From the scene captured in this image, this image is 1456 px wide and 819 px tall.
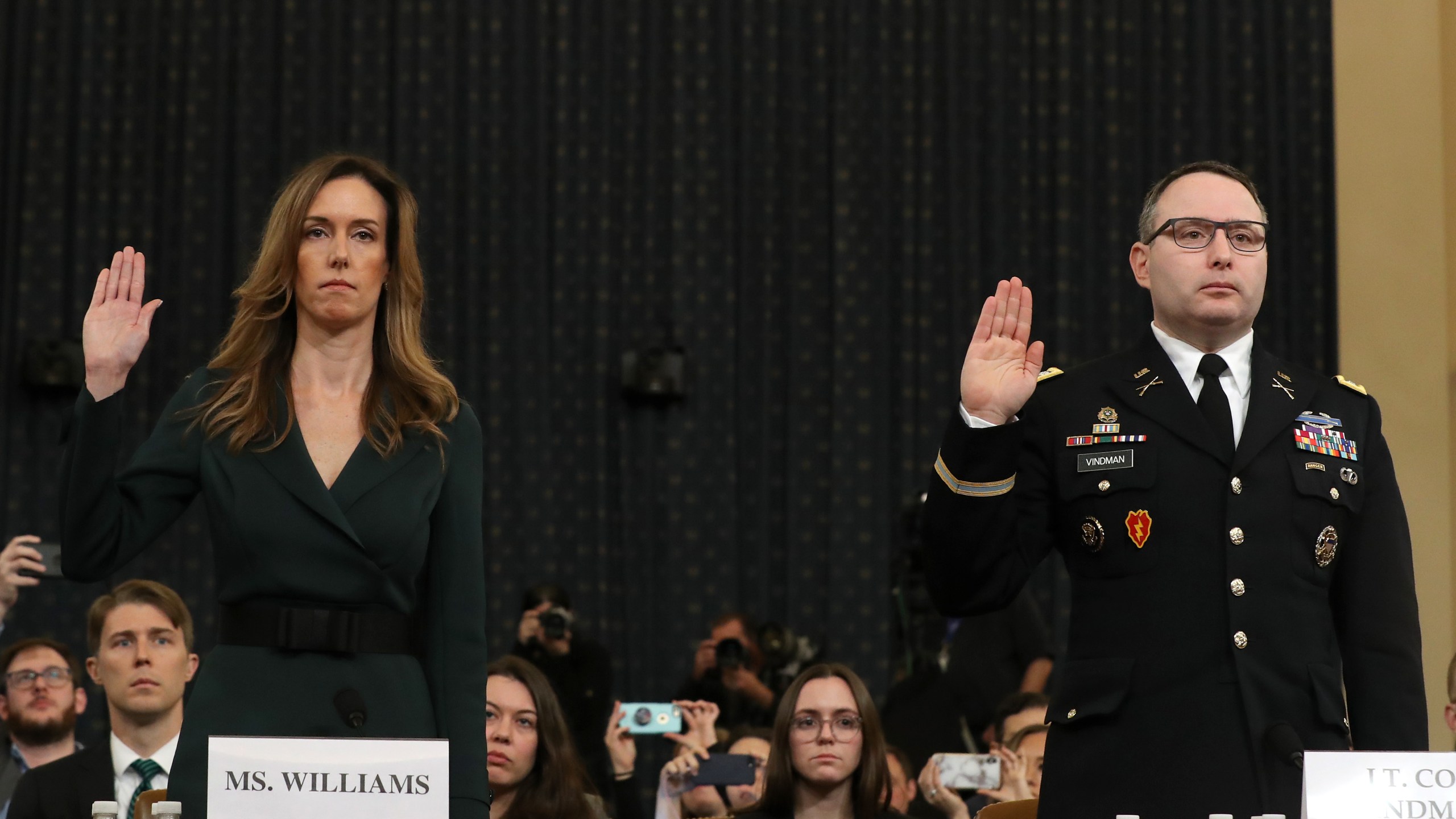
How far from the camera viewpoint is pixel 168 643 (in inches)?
186

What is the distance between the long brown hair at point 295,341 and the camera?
2.21 meters

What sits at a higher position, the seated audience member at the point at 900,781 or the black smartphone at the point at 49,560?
the black smartphone at the point at 49,560

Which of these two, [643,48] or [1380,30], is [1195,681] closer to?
[643,48]

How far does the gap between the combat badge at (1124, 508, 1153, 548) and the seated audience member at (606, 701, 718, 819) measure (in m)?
3.02

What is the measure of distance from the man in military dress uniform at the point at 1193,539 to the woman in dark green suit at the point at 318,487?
0.61m

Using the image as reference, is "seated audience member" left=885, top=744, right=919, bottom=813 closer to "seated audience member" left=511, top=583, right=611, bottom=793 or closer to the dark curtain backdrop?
"seated audience member" left=511, top=583, right=611, bottom=793

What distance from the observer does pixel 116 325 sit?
85.9 inches

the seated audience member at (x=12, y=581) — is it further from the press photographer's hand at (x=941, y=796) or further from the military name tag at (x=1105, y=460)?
the military name tag at (x=1105, y=460)

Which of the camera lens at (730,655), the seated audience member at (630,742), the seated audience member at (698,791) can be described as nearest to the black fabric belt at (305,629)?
the seated audience member at (698,791)

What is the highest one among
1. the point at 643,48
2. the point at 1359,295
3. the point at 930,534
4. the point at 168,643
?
the point at 643,48

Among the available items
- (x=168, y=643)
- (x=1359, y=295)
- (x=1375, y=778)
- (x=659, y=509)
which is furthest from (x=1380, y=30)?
(x=1375, y=778)

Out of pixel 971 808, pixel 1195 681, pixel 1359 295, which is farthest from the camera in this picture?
pixel 1359 295

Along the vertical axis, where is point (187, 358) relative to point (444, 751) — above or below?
above

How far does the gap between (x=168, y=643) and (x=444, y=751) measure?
10.1 feet
